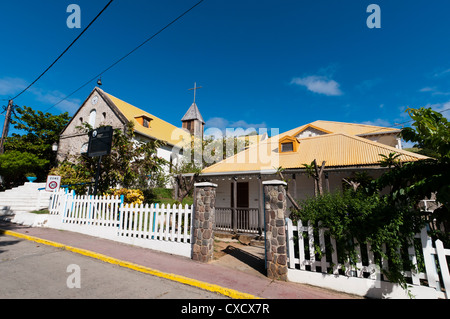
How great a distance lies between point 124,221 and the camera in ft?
23.2

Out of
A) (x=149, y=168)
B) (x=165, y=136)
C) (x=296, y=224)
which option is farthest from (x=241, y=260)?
(x=165, y=136)

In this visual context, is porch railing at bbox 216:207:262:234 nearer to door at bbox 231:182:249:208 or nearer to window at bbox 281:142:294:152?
door at bbox 231:182:249:208

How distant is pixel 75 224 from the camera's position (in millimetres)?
8078

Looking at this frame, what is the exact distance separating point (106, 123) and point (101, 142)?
36.5 ft

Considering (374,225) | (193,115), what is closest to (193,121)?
(193,115)

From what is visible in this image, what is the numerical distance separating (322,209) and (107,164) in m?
11.9

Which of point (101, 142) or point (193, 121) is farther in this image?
point (193, 121)

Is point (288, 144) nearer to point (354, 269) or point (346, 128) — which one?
point (354, 269)

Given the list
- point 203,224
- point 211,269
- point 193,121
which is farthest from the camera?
point 193,121

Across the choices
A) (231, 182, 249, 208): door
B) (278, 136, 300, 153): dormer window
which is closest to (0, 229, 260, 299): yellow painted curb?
(231, 182, 249, 208): door

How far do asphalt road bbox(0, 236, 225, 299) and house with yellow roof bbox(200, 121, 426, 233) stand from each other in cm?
615

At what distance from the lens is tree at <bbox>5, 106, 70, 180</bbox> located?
66.5 feet

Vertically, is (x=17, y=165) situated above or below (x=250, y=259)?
above
